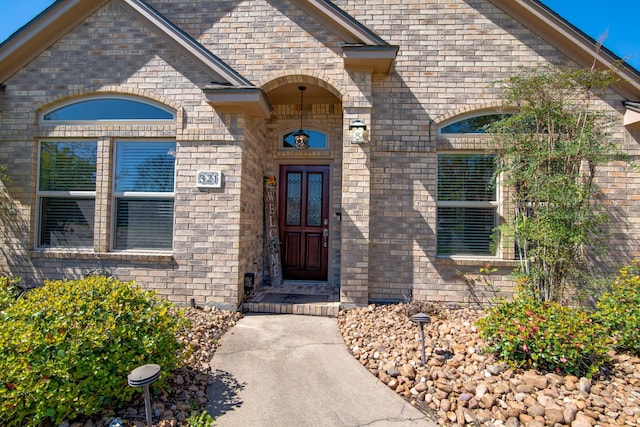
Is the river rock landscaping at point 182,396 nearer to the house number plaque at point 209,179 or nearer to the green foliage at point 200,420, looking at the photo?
the green foliage at point 200,420

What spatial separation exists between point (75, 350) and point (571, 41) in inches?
277

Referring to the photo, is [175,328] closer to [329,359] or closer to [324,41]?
[329,359]

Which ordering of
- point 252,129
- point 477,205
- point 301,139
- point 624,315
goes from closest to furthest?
1. point 624,315
2. point 477,205
3. point 252,129
4. point 301,139

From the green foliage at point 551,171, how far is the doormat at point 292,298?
114 inches

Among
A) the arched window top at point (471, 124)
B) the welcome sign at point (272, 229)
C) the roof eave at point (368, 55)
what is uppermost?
the roof eave at point (368, 55)

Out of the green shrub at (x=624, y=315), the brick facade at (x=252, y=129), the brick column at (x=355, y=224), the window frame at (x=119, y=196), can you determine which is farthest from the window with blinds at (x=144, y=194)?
the green shrub at (x=624, y=315)

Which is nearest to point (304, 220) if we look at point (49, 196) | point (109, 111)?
point (109, 111)

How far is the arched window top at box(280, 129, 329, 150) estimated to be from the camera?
6156 millimetres

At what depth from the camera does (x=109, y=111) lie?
498 cm

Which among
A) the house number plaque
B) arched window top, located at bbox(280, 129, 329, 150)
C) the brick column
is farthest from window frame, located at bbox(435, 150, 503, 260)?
the house number plaque

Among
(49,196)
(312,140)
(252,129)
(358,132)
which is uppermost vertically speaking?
(312,140)

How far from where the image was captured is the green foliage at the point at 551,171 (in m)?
3.74

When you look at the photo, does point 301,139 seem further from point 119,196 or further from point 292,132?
point 119,196

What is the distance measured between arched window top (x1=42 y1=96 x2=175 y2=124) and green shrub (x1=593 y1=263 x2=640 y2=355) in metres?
6.18
